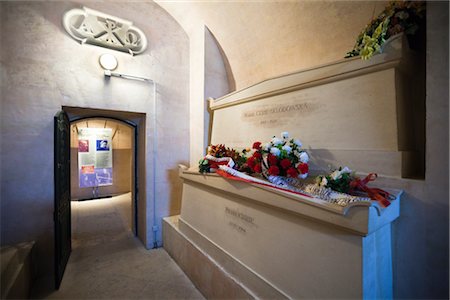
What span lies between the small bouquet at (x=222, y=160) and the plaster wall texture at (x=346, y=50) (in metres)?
1.19

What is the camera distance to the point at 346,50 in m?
2.24

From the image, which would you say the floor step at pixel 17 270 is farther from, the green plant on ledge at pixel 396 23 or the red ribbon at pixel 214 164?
the green plant on ledge at pixel 396 23

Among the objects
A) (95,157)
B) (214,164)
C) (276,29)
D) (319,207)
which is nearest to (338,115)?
(319,207)

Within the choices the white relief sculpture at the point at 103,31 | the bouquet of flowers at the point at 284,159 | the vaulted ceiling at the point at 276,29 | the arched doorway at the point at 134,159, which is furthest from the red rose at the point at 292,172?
the white relief sculpture at the point at 103,31

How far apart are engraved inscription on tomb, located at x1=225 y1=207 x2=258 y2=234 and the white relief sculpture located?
9.54 feet

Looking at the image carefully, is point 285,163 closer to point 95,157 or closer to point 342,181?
point 342,181

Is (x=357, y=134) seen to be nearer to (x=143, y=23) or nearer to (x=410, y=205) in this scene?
(x=410, y=205)

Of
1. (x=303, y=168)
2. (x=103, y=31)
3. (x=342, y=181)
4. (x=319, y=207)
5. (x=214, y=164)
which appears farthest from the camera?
(x=103, y=31)

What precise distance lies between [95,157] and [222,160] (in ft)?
19.6

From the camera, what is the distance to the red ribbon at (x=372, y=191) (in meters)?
1.19

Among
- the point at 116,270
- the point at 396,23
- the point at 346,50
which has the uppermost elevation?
the point at 346,50

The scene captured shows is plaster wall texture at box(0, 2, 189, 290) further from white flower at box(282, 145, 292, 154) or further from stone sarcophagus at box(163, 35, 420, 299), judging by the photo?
white flower at box(282, 145, 292, 154)

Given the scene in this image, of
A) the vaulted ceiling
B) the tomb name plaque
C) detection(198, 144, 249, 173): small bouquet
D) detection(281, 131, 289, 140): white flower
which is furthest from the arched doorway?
detection(281, 131, 289, 140): white flower

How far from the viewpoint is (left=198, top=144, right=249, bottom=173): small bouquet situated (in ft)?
7.06
